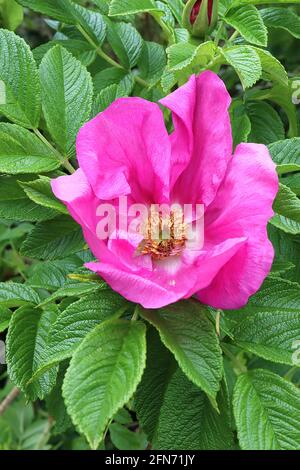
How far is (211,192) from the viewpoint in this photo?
840 millimetres

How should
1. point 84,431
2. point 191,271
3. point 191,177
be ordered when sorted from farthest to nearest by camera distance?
point 191,177, point 191,271, point 84,431

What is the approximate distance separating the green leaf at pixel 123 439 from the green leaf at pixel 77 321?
0.85 m

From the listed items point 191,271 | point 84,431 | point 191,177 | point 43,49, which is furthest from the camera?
point 43,49

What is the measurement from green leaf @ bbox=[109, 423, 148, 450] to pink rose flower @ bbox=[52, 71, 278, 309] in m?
0.79

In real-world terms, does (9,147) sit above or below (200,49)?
below

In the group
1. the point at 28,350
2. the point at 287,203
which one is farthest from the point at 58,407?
the point at 287,203

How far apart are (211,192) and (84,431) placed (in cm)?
34

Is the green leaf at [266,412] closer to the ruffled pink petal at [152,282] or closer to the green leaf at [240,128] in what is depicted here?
the ruffled pink petal at [152,282]

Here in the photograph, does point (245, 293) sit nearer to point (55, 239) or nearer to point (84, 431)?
point (84, 431)

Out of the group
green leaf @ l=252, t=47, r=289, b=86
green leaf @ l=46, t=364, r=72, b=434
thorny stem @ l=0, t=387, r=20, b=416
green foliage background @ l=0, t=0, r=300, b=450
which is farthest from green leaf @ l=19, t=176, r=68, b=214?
thorny stem @ l=0, t=387, r=20, b=416

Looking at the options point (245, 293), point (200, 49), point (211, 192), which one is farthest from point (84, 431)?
point (200, 49)

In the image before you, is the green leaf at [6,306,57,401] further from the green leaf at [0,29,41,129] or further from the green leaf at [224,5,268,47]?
the green leaf at [224,5,268,47]

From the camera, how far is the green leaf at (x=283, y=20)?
3.58 feet
